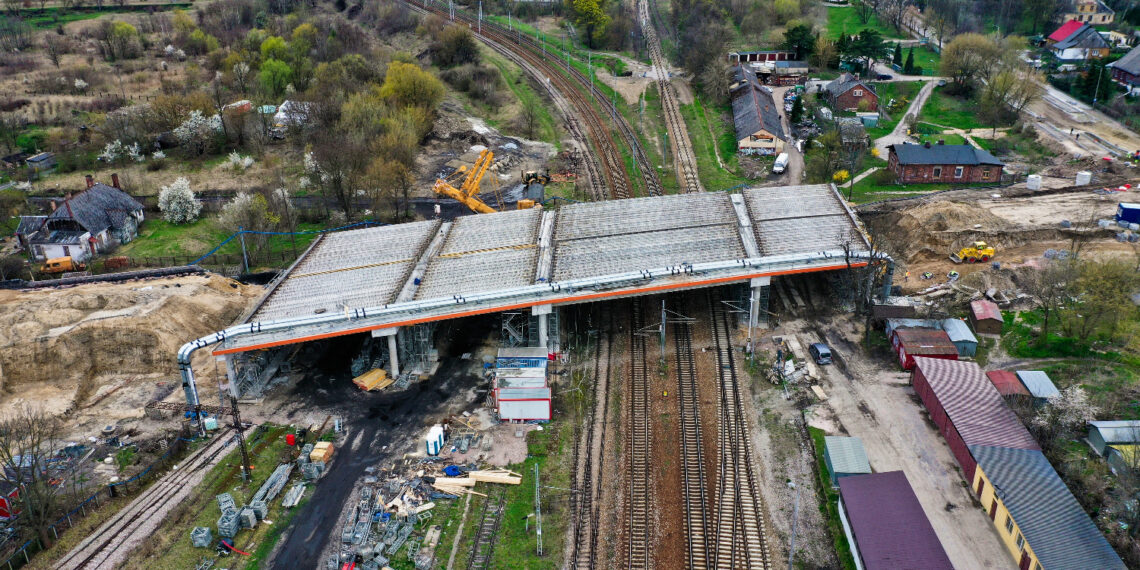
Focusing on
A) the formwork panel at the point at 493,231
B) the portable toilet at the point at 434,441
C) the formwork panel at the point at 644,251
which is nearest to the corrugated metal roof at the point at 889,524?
the formwork panel at the point at 644,251

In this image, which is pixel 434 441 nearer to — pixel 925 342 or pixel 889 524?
pixel 889 524

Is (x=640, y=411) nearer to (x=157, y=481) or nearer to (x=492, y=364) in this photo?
(x=492, y=364)

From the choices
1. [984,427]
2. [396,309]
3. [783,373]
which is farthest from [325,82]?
[984,427]

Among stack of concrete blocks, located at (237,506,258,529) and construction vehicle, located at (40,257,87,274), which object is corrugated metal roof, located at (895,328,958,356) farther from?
construction vehicle, located at (40,257,87,274)

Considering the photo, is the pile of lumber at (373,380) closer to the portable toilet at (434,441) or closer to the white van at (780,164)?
the portable toilet at (434,441)

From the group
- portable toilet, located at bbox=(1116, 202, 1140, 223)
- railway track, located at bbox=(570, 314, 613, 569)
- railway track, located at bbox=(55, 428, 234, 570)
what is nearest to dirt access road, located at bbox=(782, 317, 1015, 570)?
railway track, located at bbox=(570, 314, 613, 569)
